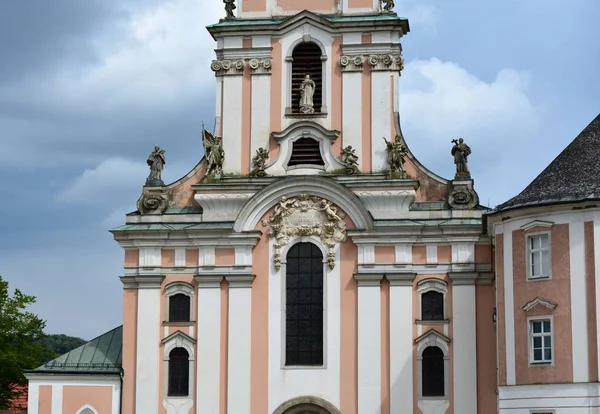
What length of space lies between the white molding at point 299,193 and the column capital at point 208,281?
4.99 ft

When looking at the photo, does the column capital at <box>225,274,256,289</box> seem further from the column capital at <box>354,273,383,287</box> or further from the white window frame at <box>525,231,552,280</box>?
the white window frame at <box>525,231,552,280</box>

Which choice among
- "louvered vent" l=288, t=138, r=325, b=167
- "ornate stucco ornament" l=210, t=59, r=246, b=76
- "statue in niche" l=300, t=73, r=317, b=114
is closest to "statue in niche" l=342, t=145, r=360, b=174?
"louvered vent" l=288, t=138, r=325, b=167

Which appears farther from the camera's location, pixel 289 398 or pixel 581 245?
pixel 289 398

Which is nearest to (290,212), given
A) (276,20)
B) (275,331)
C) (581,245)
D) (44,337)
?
(275,331)

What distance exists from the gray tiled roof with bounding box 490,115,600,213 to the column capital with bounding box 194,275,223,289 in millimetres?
8453

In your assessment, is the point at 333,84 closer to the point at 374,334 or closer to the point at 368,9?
the point at 368,9

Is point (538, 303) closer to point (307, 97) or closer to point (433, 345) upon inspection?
point (433, 345)

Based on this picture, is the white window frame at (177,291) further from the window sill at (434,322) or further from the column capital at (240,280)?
the window sill at (434,322)

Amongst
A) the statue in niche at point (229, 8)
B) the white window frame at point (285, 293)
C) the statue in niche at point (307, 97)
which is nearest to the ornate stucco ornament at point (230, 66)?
the statue in niche at point (229, 8)

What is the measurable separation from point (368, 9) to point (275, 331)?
397 inches

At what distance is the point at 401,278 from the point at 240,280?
4.62m

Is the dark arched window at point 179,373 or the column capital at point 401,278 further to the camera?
the dark arched window at point 179,373

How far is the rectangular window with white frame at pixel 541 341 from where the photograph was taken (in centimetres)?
3569

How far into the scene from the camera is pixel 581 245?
117ft
